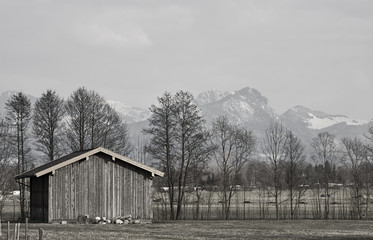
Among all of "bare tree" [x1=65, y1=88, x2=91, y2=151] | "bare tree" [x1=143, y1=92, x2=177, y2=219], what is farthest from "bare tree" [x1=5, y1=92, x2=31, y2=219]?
"bare tree" [x1=143, y1=92, x2=177, y2=219]

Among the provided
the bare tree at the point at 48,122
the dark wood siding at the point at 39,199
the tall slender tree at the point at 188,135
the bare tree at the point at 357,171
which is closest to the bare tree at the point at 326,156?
the bare tree at the point at 357,171

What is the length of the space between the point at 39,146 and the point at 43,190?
1703cm

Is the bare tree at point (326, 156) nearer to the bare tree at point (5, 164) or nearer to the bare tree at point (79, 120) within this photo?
the bare tree at point (79, 120)

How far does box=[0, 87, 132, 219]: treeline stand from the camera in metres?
64.2

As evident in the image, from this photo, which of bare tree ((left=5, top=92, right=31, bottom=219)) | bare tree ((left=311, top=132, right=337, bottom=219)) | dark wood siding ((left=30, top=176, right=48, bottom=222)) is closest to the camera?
dark wood siding ((left=30, top=176, right=48, bottom=222))

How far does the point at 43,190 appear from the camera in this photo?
48.5 meters

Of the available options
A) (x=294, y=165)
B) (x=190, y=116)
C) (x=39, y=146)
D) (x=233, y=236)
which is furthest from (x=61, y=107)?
(x=233, y=236)

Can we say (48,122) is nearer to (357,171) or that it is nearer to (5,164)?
(5,164)

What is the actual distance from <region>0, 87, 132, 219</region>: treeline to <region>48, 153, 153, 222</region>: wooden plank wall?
53.3ft

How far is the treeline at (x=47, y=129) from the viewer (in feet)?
211

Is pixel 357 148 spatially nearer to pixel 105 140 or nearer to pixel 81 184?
pixel 105 140

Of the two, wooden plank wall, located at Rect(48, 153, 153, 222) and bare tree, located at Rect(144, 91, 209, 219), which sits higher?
bare tree, located at Rect(144, 91, 209, 219)

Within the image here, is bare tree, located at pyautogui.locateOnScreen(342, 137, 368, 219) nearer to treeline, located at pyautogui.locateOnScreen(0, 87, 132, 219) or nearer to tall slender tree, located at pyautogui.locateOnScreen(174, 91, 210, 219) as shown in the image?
tall slender tree, located at pyautogui.locateOnScreen(174, 91, 210, 219)

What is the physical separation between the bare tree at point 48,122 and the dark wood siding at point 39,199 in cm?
1365
